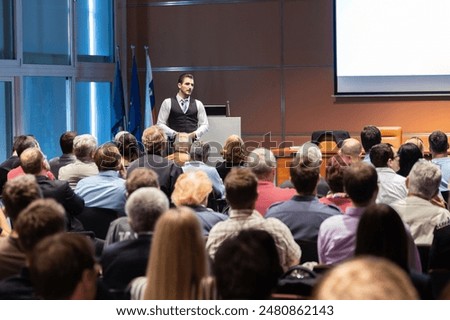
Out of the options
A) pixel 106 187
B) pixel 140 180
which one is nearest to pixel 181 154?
pixel 106 187

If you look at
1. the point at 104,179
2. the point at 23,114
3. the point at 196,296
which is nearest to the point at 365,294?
the point at 196,296

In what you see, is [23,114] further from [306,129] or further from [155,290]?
[155,290]

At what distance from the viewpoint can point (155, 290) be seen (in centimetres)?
268

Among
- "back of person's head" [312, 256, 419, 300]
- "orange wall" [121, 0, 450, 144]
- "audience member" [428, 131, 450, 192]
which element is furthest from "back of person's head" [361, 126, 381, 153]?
"back of person's head" [312, 256, 419, 300]

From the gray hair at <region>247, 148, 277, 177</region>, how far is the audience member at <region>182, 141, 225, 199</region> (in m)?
0.47

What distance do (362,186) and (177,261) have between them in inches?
64.6

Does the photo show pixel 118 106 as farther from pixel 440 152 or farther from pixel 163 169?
pixel 440 152

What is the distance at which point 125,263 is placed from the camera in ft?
10.9

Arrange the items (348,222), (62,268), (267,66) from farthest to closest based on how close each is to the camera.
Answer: (267,66)
(348,222)
(62,268)

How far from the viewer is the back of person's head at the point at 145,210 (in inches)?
138

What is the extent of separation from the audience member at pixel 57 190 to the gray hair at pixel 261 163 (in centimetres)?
114

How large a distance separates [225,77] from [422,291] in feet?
25.9

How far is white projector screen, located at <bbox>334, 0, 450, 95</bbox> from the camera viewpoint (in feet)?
32.6

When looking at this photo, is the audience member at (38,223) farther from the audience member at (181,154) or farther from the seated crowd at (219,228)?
the audience member at (181,154)
